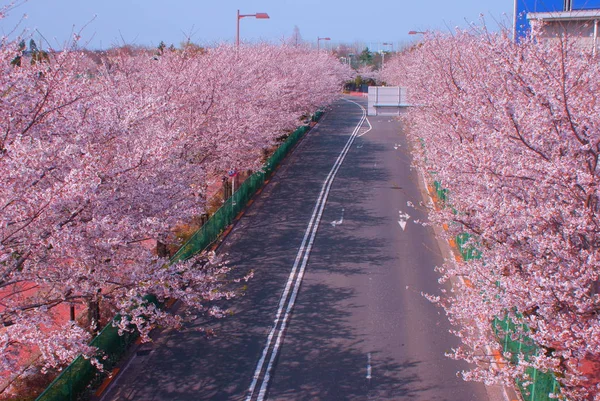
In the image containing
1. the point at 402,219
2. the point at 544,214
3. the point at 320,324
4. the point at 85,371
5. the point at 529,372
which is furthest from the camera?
the point at 402,219

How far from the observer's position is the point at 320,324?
15562 mm

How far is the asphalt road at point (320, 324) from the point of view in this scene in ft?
41.4

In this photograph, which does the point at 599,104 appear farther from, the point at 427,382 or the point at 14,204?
the point at 14,204

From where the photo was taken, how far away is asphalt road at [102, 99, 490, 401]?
12625 mm

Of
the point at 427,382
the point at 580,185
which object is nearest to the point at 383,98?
the point at 427,382

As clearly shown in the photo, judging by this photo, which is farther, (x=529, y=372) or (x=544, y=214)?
(x=529, y=372)

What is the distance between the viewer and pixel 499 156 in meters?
9.64

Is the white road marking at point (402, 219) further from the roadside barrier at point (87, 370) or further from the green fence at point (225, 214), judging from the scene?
the roadside barrier at point (87, 370)

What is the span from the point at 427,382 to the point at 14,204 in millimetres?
9166

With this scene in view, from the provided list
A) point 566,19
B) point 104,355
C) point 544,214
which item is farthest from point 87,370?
point 566,19

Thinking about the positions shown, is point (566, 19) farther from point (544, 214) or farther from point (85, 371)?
point (85, 371)

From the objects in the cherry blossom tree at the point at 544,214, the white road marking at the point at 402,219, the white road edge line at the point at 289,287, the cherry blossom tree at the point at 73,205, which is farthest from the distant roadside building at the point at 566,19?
the white road edge line at the point at 289,287

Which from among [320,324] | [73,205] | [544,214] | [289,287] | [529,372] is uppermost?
[544,214]

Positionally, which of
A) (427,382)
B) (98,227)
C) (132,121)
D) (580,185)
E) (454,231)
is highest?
(132,121)
